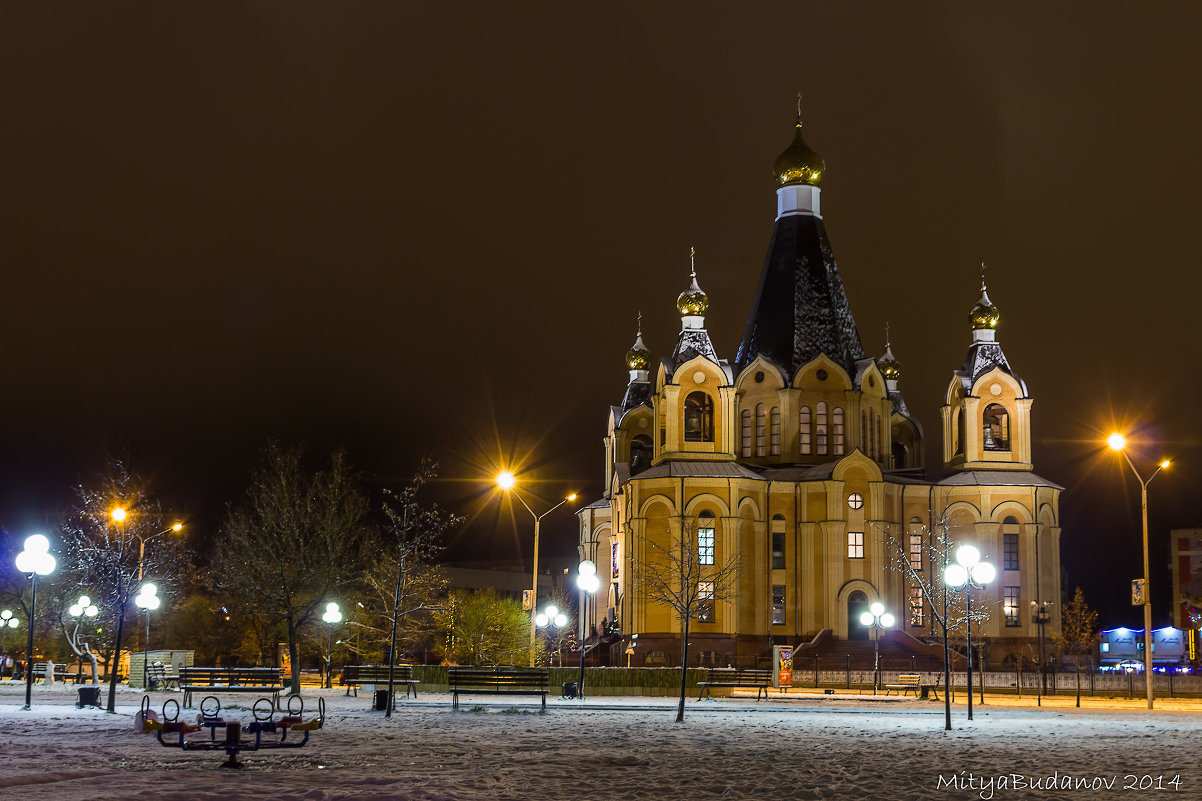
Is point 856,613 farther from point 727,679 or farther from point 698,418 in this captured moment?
point 727,679

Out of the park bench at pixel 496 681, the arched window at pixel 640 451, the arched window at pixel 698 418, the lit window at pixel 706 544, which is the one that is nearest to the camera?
the park bench at pixel 496 681

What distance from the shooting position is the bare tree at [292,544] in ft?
164

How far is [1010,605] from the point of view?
62.6 m

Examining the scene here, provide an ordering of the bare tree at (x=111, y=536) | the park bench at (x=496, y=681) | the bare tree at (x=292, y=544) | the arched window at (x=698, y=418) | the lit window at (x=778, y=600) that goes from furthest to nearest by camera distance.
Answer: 1. the arched window at (x=698, y=418)
2. the lit window at (x=778, y=600)
3. the bare tree at (x=292, y=544)
4. the bare tree at (x=111, y=536)
5. the park bench at (x=496, y=681)

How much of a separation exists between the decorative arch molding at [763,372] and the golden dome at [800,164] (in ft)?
32.6

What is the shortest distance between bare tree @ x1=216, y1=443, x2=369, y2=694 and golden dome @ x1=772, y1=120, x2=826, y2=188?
2766 centimetres

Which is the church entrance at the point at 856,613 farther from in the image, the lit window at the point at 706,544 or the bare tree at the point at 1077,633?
the bare tree at the point at 1077,633

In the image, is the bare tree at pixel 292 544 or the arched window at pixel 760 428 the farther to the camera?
the arched window at pixel 760 428

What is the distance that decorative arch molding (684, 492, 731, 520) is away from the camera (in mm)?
60938

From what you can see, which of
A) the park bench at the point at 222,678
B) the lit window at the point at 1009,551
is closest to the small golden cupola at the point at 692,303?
the lit window at the point at 1009,551

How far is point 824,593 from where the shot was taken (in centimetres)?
6131

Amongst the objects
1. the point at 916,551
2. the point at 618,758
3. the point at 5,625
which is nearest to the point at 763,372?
the point at 916,551

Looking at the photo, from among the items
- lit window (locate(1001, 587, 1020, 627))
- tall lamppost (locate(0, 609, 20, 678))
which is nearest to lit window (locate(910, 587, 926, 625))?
lit window (locate(1001, 587, 1020, 627))

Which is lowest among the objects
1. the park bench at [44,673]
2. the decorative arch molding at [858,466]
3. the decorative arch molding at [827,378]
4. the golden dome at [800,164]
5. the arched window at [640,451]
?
the park bench at [44,673]
